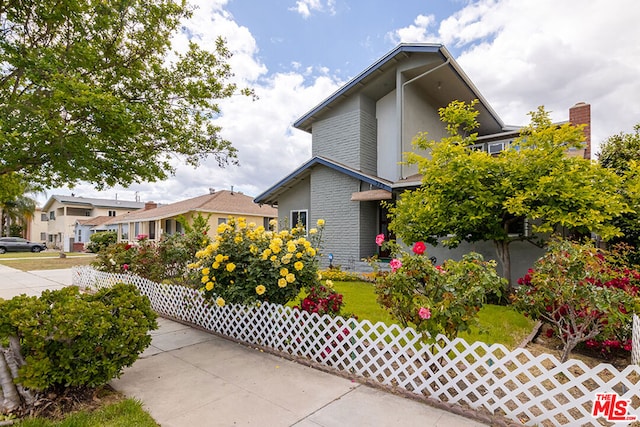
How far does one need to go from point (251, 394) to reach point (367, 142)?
11260mm

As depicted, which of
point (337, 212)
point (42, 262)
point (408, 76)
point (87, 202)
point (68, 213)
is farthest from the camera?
point (87, 202)

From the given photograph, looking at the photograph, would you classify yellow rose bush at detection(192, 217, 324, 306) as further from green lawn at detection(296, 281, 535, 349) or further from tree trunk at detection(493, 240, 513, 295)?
tree trunk at detection(493, 240, 513, 295)

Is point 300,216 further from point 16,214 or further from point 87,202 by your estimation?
point 16,214

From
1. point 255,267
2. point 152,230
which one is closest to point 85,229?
point 152,230

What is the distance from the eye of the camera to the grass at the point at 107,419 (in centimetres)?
294

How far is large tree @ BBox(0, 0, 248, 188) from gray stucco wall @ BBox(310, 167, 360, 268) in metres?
6.31

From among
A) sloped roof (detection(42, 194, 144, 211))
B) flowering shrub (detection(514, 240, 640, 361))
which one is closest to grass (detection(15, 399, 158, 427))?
flowering shrub (detection(514, 240, 640, 361))

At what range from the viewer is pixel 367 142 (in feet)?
43.3

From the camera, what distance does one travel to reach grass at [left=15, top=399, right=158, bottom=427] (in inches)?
116

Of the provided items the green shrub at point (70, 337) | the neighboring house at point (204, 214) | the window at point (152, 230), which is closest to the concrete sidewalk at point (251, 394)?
the green shrub at point (70, 337)

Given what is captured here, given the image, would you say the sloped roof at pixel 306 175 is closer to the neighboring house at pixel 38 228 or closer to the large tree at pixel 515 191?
the large tree at pixel 515 191

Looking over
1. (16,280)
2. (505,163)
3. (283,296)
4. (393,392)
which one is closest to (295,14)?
(505,163)

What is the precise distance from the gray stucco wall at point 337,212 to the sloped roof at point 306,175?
510mm

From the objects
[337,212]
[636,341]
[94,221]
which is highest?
[337,212]
